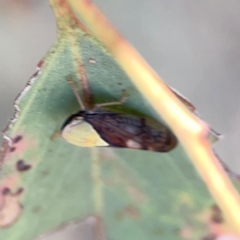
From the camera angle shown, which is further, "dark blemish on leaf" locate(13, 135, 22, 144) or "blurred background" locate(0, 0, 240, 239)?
"blurred background" locate(0, 0, 240, 239)

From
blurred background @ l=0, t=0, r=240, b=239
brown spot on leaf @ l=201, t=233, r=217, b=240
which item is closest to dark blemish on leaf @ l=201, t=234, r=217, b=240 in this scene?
brown spot on leaf @ l=201, t=233, r=217, b=240

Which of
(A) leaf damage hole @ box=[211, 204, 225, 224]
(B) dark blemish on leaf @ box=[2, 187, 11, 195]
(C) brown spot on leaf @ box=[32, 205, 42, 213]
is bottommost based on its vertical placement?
(C) brown spot on leaf @ box=[32, 205, 42, 213]

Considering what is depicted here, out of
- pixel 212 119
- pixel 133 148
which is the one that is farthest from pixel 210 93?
pixel 133 148

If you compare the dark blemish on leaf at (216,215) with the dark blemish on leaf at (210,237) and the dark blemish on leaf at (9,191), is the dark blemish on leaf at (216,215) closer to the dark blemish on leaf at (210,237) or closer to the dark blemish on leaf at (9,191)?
the dark blemish on leaf at (210,237)

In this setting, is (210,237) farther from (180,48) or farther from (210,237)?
(180,48)

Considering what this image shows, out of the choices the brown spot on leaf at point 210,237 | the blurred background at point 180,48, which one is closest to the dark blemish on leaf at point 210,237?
the brown spot on leaf at point 210,237

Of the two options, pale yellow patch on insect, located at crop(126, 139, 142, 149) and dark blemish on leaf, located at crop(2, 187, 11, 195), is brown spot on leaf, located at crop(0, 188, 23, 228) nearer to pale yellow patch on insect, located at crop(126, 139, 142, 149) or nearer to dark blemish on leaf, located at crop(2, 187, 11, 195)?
dark blemish on leaf, located at crop(2, 187, 11, 195)
